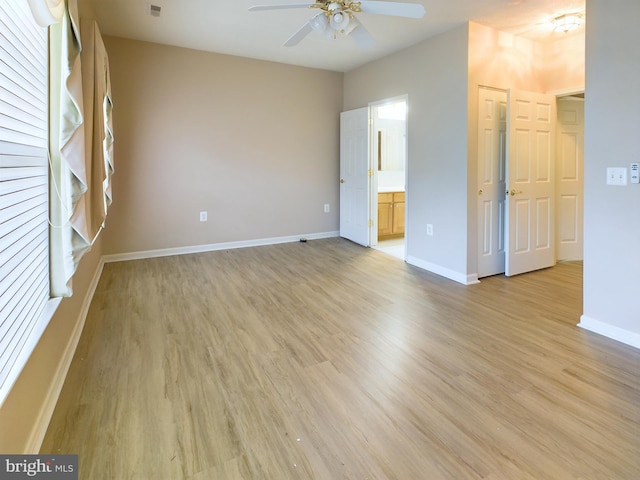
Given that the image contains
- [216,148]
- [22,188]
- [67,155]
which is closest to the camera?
Answer: [22,188]

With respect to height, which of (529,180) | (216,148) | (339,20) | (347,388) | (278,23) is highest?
(278,23)

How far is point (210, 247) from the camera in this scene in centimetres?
520

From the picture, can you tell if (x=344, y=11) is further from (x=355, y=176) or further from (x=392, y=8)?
(x=355, y=176)

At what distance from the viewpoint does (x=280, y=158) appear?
5.52 metres

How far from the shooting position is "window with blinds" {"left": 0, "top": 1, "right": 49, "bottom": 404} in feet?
4.35

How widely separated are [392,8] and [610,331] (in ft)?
8.55

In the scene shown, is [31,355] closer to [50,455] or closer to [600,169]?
[50,455]

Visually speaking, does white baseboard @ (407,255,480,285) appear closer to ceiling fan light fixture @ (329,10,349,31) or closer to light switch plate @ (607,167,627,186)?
light switch plate @ (607,167,627,186)

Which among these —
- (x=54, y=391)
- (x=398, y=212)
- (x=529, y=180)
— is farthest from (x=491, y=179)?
(x=54, y=391)

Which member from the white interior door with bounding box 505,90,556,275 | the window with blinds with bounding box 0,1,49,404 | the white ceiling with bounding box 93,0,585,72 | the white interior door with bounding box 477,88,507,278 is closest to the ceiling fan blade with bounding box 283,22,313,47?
the white ceiling with bounding box 93,0,585,72

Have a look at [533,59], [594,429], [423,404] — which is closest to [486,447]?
[423,404]

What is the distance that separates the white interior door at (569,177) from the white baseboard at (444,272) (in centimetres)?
157

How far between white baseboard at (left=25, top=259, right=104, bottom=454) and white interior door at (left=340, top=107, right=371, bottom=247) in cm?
365

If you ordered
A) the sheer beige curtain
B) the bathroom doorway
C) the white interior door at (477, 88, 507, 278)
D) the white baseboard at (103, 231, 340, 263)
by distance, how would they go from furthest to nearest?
the bathroom doorway < the white baseboard at (103, 231, 340, 263) < the white interior door at (477, 88, 507, 278) < the sheer beige curtain
